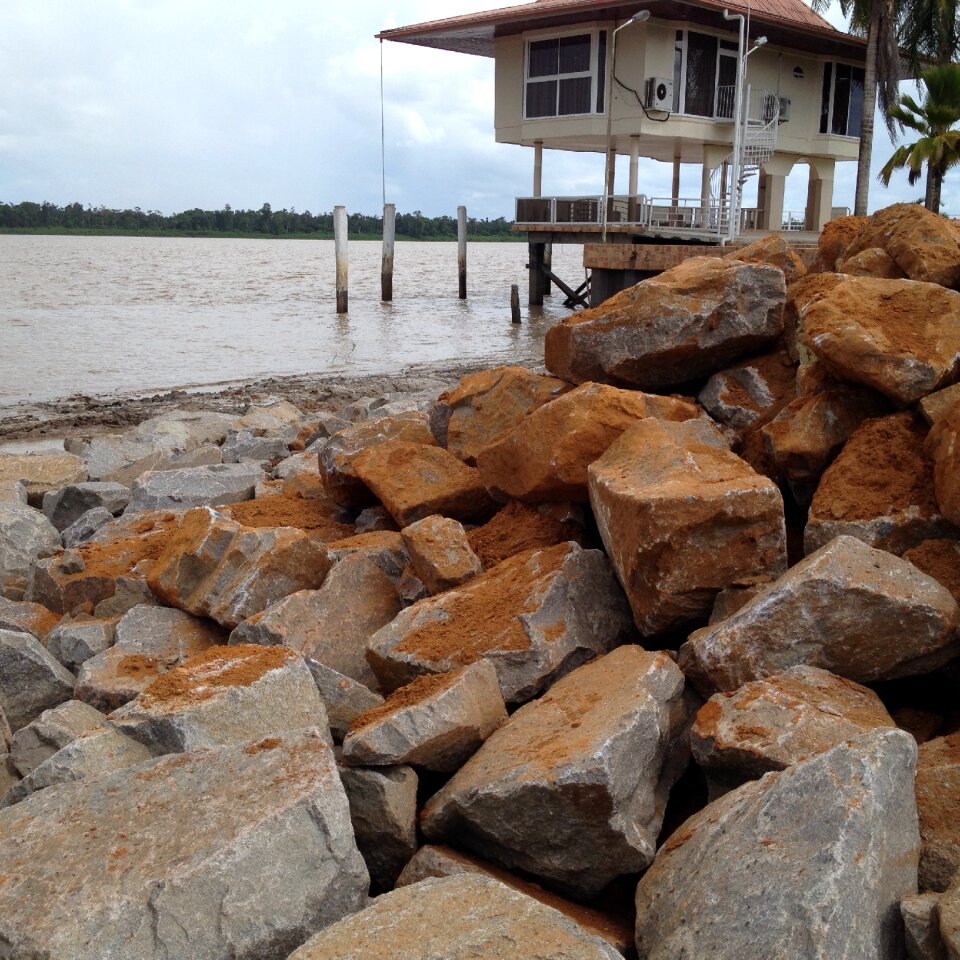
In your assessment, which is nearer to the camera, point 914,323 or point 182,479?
point 914,323

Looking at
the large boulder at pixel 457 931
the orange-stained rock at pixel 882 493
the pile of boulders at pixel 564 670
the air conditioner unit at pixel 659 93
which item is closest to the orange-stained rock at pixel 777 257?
the pile of boulders at pixel 564 670

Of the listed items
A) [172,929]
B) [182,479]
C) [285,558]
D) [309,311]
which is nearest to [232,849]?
[172,929]

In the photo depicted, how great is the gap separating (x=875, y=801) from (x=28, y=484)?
24.8 feet

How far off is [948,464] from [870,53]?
83.4 ft

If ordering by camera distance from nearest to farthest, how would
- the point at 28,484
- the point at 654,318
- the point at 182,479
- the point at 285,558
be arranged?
the point at 285,558 < the point at 654,318 < the point at 182,479 < the point at 28,484

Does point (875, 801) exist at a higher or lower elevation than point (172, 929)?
higher

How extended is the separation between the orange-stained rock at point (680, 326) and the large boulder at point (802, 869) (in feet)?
9.98

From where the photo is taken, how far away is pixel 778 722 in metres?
3.18

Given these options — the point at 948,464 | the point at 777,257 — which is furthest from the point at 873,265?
the point at 948,464

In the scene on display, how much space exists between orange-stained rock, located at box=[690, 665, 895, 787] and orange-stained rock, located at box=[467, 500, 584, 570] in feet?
5.18

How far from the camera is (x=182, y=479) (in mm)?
7211

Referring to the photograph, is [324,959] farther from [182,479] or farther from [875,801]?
[182,479]

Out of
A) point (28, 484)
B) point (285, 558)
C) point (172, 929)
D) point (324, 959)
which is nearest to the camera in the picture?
point (324, 959)

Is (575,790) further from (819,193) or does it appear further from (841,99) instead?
(841,99)
